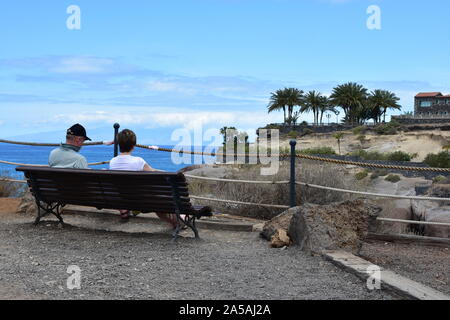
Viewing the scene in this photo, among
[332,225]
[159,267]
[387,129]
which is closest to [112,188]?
[159,267]

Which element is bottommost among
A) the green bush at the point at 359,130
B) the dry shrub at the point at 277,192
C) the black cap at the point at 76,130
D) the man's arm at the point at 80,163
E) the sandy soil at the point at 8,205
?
the sandy soil at the point at 8,205

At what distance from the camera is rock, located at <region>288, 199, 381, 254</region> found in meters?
6.50

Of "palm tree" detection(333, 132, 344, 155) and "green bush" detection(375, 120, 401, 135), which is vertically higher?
"green bush" detection(375, 120, 401, 135)

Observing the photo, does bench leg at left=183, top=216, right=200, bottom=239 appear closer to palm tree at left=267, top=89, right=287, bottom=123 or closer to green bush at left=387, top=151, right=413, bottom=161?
green bush at left=387, top=151, right=413, bottom=161

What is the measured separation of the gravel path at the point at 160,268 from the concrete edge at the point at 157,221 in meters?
0.46

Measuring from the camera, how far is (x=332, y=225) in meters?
6.70

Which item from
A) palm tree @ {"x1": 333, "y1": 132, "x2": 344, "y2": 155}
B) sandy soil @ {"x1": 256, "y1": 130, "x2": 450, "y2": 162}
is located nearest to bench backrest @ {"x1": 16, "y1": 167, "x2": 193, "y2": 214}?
sandy soil @ {"x1": 256, "y1": 130, "x2": 450, "y2": 162}

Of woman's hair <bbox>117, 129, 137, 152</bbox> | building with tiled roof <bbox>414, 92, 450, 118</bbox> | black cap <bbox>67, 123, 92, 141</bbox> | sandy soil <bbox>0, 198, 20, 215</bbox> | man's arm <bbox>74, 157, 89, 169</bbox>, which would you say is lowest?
sandy soil <bbox>0, 198, 20, 215</bbox>

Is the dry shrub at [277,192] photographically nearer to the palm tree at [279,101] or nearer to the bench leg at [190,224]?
the bench leg at [190,224]

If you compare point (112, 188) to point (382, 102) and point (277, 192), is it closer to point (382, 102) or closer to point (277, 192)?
point (277, 192)

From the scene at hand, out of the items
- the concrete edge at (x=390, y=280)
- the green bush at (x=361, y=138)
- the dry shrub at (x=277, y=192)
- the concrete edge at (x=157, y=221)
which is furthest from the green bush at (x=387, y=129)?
the concrete edge at (x=390, y=280)

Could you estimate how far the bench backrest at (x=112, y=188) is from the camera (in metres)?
6.82

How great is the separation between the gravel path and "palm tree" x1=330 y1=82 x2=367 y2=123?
9652 cm

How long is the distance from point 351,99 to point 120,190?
97.9 metres
